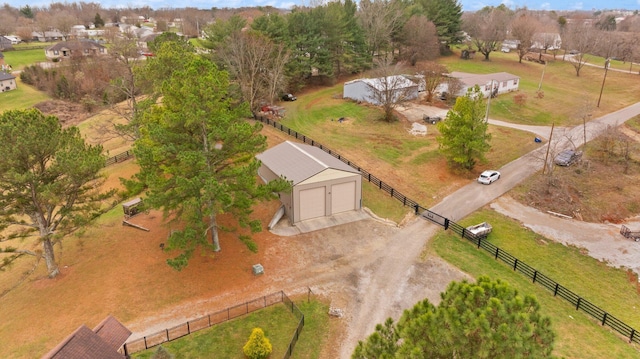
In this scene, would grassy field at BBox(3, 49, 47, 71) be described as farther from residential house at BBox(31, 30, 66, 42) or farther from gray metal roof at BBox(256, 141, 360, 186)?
gray metal roof at BBox(256, 141, 360, 186)

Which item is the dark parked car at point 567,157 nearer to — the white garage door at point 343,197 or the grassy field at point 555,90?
the grassy field at point 555,90

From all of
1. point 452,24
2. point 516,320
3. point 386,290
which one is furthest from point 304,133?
point 452,24

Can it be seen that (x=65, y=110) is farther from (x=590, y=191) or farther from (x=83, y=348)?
(x=590, y=191)

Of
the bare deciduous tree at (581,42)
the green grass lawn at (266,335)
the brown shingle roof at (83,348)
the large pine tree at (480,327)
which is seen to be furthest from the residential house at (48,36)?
the large pine tree at (480,327)

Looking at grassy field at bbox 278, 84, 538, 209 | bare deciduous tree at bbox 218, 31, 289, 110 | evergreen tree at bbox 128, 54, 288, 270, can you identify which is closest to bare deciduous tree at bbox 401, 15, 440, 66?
grassy field at bbox 278, 84, 538, 209

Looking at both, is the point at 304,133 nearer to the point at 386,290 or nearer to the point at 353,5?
the point at 386,290

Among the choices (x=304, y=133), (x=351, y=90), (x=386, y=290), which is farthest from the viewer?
(x=351, y=90)

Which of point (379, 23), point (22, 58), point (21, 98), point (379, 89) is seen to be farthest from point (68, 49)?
point (379, 89)

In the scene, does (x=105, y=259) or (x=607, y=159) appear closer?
(x=105, y=259)

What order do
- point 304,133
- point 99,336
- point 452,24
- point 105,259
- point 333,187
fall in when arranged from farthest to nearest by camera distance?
point 452,24 → point 304,133 → point 333,187 → point 105,259 → point 99,336
